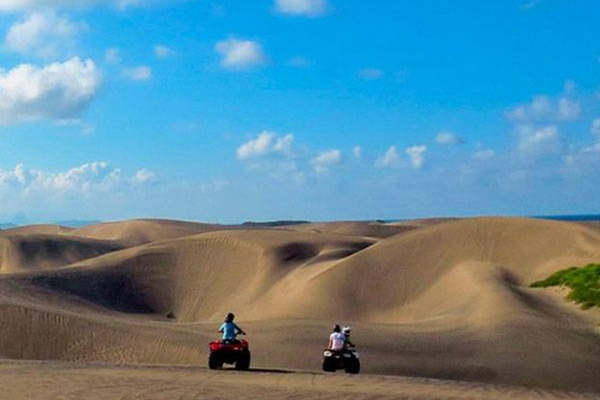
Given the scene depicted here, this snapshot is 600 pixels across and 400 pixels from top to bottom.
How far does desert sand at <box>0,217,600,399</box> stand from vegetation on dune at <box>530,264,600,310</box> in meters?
Result: 0.77

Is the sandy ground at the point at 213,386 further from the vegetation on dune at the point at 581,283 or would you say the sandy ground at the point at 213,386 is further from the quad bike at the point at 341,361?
the vegetation on dune at the point at 581,283

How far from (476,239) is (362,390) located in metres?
42.6

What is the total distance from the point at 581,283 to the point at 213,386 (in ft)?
98.6

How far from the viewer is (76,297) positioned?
5938cm

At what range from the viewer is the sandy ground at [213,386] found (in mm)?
18188

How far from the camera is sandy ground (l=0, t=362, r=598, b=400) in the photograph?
18188mm

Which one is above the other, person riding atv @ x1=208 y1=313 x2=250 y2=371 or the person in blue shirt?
the person in blue shirt

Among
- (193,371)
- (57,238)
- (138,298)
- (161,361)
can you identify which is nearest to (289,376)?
(193,371)

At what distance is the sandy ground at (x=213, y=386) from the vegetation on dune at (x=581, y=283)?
22.0m

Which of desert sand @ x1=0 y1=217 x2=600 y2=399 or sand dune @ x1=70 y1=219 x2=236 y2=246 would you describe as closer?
desert sand @ x1=0 y1=217 x2=600 y2=399

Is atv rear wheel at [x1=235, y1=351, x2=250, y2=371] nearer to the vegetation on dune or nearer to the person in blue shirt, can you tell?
the person in blue shirt

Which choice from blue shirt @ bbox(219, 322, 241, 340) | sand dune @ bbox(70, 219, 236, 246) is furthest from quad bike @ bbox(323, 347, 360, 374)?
sand dune @ bbox(70, 219, 236, 246)

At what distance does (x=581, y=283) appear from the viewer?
44.8m

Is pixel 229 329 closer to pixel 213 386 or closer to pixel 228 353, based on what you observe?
pixel 228 353
